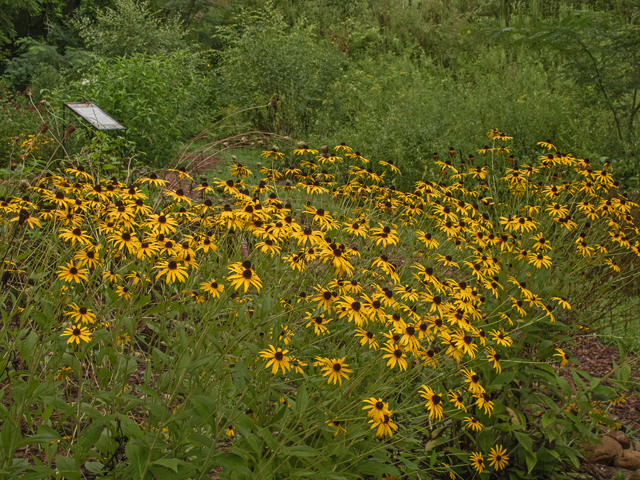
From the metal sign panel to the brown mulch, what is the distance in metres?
4.19

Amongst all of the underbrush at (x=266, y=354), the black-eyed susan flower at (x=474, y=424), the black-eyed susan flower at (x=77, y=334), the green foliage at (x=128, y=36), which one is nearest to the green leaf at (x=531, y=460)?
the underbrush at (x=266, y=354)

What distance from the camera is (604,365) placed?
389 cm

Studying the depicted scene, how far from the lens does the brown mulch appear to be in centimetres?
342

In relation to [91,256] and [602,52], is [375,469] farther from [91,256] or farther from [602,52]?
[602,52]

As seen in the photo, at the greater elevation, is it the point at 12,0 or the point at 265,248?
the point at 265,248

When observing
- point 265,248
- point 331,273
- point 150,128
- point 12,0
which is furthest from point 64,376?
point 12,0

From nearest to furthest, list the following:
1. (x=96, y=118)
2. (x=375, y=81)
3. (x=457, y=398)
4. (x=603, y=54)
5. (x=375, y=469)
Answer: (x=375, y=469) < (x=457, y=398) < (x=96, y=118) < (x=603, y=54) < (x=375, y=81)

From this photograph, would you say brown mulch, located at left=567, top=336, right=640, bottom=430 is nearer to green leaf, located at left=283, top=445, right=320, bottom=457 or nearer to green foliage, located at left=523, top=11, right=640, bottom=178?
green leaf, located at left=283, top=445, right=320, bottom=457

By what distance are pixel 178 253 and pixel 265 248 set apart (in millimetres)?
306

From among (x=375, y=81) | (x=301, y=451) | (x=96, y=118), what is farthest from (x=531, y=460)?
(x=375, y=81)

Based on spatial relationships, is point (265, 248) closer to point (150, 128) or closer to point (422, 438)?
point (422, 438)

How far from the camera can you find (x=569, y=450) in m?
2.46

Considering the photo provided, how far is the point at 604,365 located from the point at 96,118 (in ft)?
15.3

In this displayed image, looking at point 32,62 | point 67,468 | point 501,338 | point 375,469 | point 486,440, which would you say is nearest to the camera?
point 67,468
